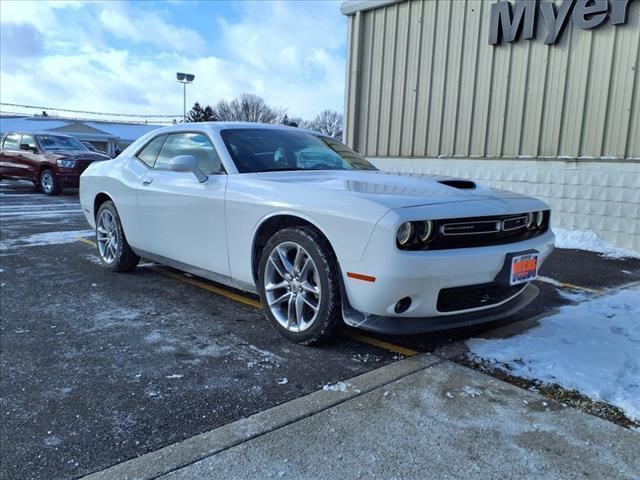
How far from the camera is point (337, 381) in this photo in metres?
2.89

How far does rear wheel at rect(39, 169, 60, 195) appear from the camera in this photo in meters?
13.7

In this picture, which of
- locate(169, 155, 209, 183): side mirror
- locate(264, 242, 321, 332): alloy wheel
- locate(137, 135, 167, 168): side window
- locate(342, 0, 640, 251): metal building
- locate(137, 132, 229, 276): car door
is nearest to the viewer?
locate(264, 242, 321, 332): alloy wheel

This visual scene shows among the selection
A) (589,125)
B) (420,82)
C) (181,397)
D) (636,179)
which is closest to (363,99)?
(420,82)

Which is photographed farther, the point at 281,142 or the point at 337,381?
the point at 281,142

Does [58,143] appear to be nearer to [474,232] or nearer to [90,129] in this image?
[474,232]

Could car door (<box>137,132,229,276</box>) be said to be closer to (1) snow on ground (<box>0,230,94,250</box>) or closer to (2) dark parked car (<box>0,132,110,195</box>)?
(1) snow on ground (<box>0,230,94,250</box>)

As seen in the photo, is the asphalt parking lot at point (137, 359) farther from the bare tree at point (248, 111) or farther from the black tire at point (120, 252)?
the bare tree at point (248, 111)

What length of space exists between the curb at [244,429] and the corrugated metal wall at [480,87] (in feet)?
20.7

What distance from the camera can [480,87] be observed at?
9188 mm

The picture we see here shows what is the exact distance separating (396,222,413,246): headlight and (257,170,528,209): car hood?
119mm

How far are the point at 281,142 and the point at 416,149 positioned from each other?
648 cm

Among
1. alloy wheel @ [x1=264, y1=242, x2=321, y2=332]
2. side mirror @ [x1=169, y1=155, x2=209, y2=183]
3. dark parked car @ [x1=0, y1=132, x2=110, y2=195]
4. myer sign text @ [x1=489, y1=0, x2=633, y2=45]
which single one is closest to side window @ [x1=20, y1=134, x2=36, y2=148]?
dark parked car @ [x1=0, y1=132, x2=110, y2=195]

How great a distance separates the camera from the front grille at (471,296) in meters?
3.02

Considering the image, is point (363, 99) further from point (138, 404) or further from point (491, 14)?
point (138, 404)
